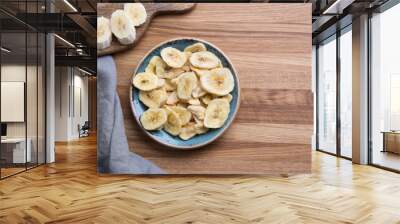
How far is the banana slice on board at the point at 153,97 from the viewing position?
5059 millimetres

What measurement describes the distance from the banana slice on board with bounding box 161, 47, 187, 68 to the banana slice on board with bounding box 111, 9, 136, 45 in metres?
0.48

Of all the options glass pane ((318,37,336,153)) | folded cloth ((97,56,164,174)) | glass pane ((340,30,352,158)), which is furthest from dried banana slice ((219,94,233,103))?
glass pane ((318,37,336,153))

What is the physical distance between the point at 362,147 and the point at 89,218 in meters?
5.45

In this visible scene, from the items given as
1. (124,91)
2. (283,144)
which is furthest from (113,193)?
(283,144)

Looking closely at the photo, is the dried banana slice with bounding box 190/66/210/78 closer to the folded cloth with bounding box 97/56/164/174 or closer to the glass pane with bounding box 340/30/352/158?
the folded cloth with bounding box 97/56/164/174

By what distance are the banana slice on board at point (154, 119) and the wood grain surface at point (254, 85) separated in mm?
258

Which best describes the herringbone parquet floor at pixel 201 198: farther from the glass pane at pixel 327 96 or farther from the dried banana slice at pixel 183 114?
the glass pane at pixel 327 96

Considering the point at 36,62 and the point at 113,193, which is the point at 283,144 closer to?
the point at 113,193

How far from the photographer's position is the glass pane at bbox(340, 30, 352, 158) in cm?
780

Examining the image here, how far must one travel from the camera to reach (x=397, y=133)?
6176 millimetres

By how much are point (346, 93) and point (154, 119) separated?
475cm

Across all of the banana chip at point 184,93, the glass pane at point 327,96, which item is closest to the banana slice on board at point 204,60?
the banana chip at point 184,93

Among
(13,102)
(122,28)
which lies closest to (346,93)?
(122,28)

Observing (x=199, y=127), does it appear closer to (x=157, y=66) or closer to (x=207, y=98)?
(x=207, y=98)
